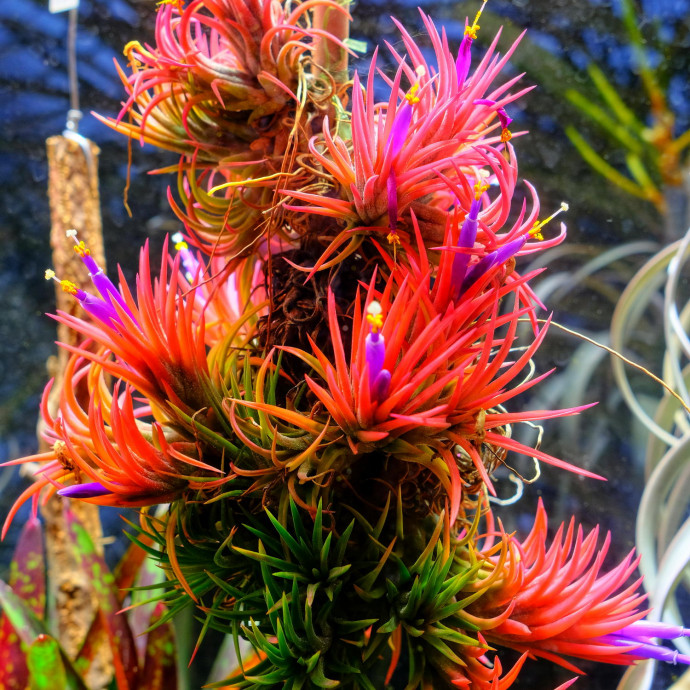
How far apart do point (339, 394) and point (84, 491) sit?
18cm

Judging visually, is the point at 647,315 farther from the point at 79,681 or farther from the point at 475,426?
the point at 79,681

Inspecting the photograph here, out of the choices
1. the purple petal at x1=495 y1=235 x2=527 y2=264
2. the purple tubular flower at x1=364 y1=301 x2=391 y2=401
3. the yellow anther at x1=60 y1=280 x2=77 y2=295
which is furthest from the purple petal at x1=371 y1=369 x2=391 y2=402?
the yellow anther at x1=60 y1=280 x2=77 y2=295

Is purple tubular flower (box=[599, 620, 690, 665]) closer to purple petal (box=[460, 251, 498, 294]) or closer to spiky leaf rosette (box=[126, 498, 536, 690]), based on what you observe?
spiky leaf rosette (box=[126, 498, 536, 690])

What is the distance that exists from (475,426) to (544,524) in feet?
0.45

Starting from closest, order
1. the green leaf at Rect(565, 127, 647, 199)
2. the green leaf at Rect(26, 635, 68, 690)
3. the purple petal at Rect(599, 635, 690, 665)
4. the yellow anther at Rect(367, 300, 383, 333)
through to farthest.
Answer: the yellow anther at Rect(367, 300, 383, 333) < the purple petal at Rect(599, 635, 690, 665) < the green leaf at Rect(26, 635, 68, 690) < the green leaf at Rect(565, 127, 647, 199)

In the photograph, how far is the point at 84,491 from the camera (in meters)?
0.37

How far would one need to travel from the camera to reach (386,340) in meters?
0.34

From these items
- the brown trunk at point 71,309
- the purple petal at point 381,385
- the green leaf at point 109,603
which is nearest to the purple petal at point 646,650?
the purple petal at point 381,385

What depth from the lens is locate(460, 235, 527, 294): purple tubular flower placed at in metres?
0.36

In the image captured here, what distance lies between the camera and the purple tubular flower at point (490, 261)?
36 cm

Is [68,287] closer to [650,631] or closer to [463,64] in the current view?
A: [463,64]

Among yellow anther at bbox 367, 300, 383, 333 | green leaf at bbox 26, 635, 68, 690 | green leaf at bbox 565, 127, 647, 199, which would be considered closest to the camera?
yellow anther at bbox 367, 300, 383, 333

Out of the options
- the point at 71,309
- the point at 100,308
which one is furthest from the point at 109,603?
the point at 100,308

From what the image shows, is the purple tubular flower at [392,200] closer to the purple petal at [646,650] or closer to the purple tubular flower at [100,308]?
the purple tubular flower at [100,308]
